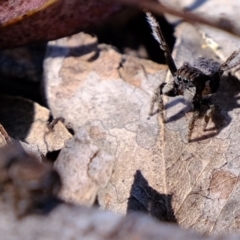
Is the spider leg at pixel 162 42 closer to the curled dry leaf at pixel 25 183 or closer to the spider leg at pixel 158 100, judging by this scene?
the spider leg at pixel 158 100

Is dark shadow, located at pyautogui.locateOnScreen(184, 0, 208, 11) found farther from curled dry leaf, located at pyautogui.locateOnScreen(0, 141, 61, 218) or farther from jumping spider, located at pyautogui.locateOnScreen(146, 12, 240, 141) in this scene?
curled dry leaf, located at pyautogui.locateOnScreen(0, 141, 61, 218)

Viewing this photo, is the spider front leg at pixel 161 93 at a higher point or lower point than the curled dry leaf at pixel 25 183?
lower

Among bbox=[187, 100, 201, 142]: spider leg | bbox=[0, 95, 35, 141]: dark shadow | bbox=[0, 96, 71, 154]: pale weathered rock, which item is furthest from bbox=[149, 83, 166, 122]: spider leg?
bbox=[0, 95, 35, 141]: dark shadow

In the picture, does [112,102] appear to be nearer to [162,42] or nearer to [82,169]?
[162,42]

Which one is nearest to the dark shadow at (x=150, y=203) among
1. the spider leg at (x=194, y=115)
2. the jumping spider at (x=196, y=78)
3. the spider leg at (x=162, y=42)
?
the spider leg at (x=194, y=115)

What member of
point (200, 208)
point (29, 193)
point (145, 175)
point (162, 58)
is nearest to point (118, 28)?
point (162, 58)

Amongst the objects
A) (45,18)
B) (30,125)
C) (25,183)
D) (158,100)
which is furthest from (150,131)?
(25,183)
